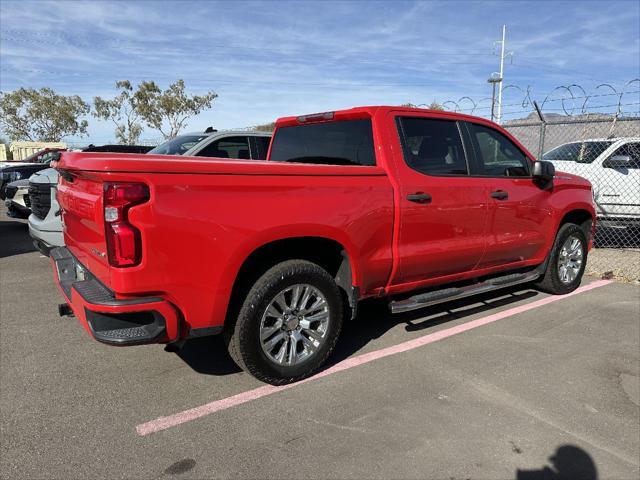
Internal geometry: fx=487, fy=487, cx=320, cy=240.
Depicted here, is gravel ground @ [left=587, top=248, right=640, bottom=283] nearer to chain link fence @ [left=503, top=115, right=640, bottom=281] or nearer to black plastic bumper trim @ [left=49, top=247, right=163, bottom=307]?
chain link fence @ [left=503, top=115, right=640, bottom=281]

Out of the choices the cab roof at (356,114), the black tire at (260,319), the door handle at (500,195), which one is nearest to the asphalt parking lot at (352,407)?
the black tire at (260,319)

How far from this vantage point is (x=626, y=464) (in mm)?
2695

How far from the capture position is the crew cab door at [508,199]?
4605mm

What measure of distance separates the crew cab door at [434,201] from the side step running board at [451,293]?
163 mm

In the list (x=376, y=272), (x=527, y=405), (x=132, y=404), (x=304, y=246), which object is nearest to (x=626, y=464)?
(x=527, y=405)

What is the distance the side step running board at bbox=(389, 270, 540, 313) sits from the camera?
3.97 m

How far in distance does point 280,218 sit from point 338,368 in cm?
136

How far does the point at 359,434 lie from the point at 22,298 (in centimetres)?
437

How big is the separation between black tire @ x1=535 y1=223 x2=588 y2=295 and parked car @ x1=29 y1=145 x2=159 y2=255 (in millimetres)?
5370

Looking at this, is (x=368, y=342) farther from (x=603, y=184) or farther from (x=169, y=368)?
(x=603, y=184)

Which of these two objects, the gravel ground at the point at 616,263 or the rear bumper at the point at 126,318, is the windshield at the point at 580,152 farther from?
the rear bumper at the point at 126,318

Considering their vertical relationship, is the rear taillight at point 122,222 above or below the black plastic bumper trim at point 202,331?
above

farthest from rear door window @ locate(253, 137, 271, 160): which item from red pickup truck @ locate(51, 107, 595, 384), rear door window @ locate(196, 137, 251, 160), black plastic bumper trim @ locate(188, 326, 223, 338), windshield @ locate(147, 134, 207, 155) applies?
black plastic bumper trim @ locate(188, 326, 223, 338)

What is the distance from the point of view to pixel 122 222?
2.65 meters
